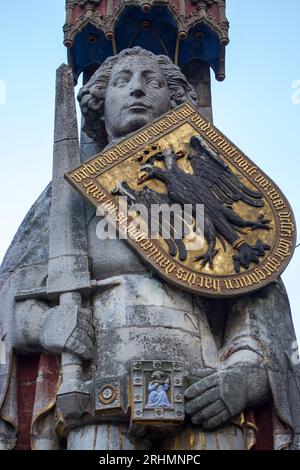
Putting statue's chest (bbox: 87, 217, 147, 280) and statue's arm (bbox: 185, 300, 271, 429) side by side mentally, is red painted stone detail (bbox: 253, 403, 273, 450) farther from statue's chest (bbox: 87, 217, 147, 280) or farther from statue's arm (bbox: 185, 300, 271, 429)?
statue's chest (bbox: 87, 217, 147, 280)

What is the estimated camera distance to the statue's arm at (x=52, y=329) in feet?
34.8

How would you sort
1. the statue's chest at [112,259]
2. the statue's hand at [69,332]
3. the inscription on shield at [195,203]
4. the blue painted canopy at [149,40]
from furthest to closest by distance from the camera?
the blue painted canopy at [149,40] < the statue's chest at [112,259] < the inscription on shield at [195,203] < the statue's hand at [69,332]

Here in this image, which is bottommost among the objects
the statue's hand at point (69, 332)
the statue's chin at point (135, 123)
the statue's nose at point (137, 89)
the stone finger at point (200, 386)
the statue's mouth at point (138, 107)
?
the stone finger at point (200, 386)

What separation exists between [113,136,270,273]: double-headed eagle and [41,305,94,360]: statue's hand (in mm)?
1119

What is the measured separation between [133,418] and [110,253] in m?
1.99

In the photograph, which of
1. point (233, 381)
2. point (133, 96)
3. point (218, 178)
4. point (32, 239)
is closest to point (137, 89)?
point (133, 96)

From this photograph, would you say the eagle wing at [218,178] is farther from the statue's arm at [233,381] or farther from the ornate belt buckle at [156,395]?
the ornate belt buckle at [156,395]

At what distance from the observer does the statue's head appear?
12.5 meters

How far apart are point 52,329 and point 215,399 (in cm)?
165

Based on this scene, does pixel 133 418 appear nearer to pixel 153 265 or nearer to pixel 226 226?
pixel 153 265

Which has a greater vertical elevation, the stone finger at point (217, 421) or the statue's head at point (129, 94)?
the statue's head at point (129, 94)

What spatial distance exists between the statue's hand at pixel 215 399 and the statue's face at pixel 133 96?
3.29 metres

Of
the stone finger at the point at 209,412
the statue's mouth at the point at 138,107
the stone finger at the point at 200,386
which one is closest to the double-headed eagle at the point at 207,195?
the statue's mouth at the point at 138,107

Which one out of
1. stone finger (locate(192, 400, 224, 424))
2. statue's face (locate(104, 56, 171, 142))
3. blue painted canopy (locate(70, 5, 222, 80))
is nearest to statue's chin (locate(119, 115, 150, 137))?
statue's face (locate(104, 56, 171, 142))
